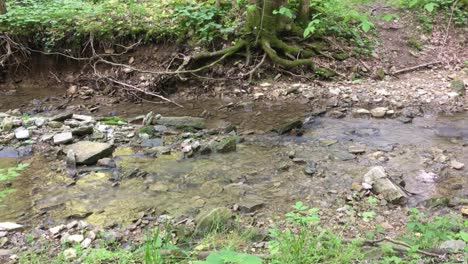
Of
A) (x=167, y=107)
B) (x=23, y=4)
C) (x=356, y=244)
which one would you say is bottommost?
(x=167, y=107)

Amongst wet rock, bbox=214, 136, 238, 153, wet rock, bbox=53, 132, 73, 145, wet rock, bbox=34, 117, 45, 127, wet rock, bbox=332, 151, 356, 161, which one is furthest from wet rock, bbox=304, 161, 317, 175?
wet rock, bbox=34, 117, 45, 127

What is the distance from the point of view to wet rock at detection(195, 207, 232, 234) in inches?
152

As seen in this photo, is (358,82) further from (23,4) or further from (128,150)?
(23,4)

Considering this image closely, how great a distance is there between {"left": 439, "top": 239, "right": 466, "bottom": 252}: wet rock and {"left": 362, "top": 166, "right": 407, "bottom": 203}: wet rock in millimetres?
1137

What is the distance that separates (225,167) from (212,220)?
1691 millimetres

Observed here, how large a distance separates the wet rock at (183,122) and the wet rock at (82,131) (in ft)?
3.90

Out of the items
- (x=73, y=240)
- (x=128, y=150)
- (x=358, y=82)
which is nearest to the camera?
(x=73, y=240)

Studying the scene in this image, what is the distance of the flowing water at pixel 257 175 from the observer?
4.55 meters

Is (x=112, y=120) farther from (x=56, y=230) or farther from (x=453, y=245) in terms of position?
(x=453, y=245)

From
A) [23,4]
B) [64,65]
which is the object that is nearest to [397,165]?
[64,65]

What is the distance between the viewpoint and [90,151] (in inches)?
230

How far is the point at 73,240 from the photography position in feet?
12.2

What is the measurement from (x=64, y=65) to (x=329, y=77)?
6449 mm

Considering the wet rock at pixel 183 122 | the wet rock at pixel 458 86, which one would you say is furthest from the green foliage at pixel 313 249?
the wet rock at pixel 458 86
